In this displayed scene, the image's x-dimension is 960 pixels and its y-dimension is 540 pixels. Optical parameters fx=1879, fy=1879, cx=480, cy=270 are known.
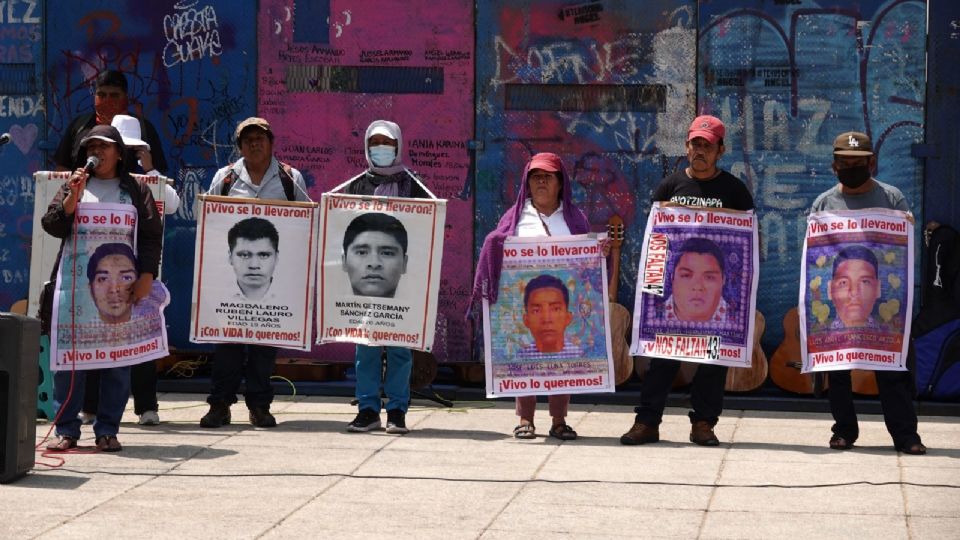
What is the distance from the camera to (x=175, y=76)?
46.2 feet

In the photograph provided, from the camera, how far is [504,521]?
28.3 feet

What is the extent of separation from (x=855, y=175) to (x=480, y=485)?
3.18 meters

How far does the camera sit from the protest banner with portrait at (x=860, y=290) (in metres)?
11.1

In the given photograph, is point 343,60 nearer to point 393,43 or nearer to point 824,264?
point 393,43

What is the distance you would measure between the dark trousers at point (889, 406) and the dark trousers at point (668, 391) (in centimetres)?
68

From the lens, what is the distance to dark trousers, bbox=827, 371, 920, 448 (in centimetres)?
1097

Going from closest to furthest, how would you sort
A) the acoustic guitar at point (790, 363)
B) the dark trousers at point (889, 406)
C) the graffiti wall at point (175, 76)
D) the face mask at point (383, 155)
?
the dark trousers at point (889, 406), the face mask at point (383, 155), the acoustic guitar at point (790, 363), the graffiti wall at point (175, 76)

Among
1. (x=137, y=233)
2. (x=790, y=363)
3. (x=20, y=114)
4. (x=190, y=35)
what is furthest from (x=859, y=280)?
(x=20, y=114)

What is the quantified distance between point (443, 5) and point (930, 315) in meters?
4.12

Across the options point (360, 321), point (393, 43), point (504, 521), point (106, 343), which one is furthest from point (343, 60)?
point (504, 521)

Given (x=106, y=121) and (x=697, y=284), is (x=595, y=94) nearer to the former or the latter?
(x=697, y=284)

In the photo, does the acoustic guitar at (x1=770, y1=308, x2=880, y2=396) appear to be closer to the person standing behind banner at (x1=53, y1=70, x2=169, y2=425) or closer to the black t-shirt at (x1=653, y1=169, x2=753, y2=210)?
the black t-shirt at (x1=653, y1=169, x2=753, y2=210)

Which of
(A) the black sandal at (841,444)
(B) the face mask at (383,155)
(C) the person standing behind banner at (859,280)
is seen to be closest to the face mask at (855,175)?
(C) the person standing behind banner at (859,280)

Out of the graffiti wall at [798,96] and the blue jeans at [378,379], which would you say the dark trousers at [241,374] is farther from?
the graffiti wall at [798,96]
